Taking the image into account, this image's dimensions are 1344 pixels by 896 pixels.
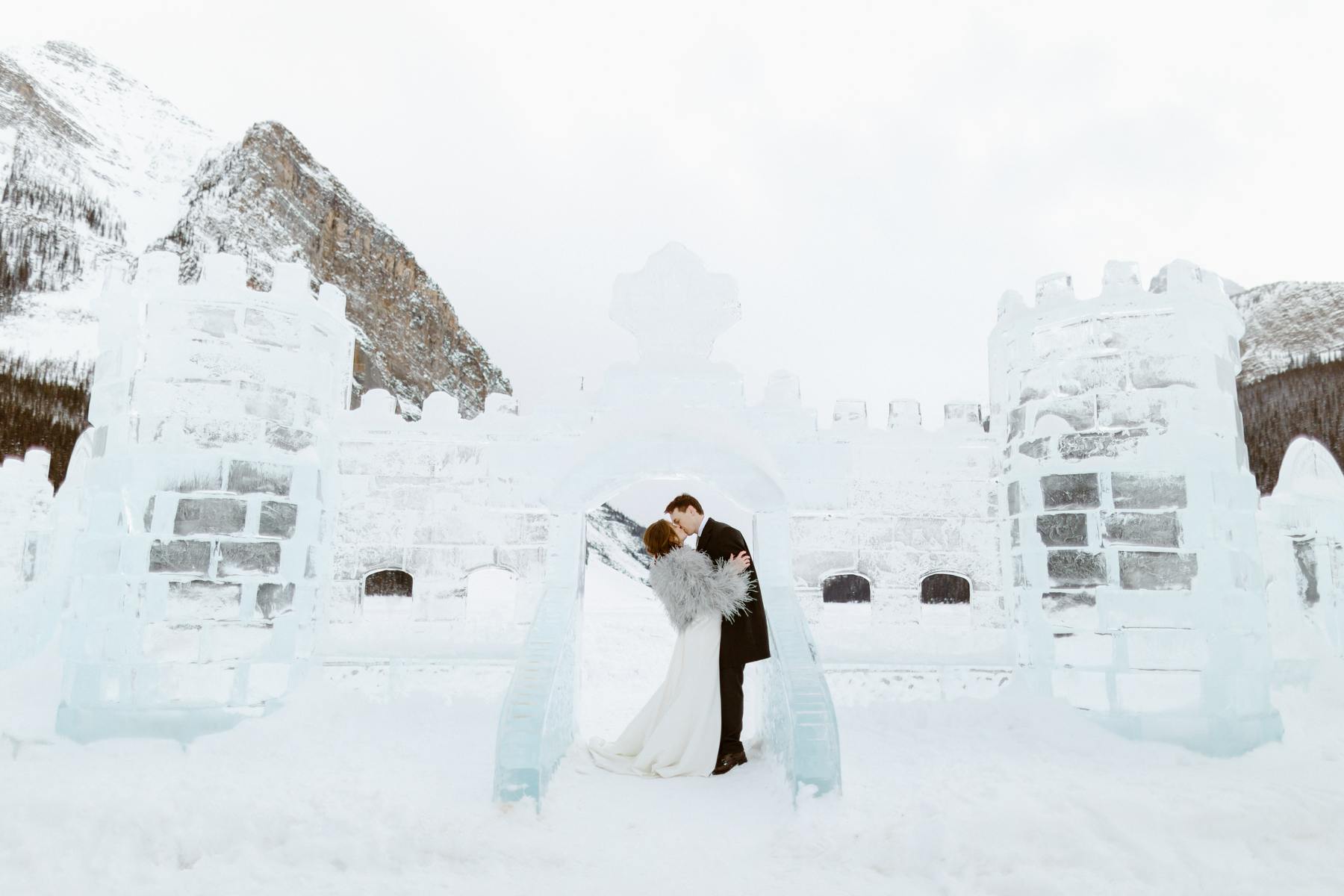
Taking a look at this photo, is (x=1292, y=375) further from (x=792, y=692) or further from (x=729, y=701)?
(x=792, y=692)

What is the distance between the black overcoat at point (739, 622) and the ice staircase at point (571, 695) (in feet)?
0.36

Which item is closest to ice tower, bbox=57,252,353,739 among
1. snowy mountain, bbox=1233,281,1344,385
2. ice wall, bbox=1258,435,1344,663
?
ice wall, bbox=1258,435,1344,663

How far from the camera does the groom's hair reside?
5.15 meters

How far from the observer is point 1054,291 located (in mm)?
5629

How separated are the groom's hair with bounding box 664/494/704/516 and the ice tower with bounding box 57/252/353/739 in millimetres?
2611

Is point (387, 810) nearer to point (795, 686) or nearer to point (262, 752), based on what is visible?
point (262, 752)

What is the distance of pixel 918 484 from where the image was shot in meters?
6.04

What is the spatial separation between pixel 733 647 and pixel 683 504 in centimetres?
95

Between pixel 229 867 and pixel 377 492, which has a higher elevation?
pixel 377 492

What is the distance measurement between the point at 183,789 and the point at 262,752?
75cm

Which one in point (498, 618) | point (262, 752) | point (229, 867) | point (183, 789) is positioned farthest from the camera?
point (498, 618)

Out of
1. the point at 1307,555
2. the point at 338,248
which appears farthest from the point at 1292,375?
the point at 338,248

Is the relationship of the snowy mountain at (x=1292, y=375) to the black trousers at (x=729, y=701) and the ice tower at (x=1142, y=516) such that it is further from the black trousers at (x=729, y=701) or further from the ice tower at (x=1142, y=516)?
the black trousers at (x=729, y=701)

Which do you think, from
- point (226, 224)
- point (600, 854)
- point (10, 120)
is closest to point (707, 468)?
point (600, 854)
